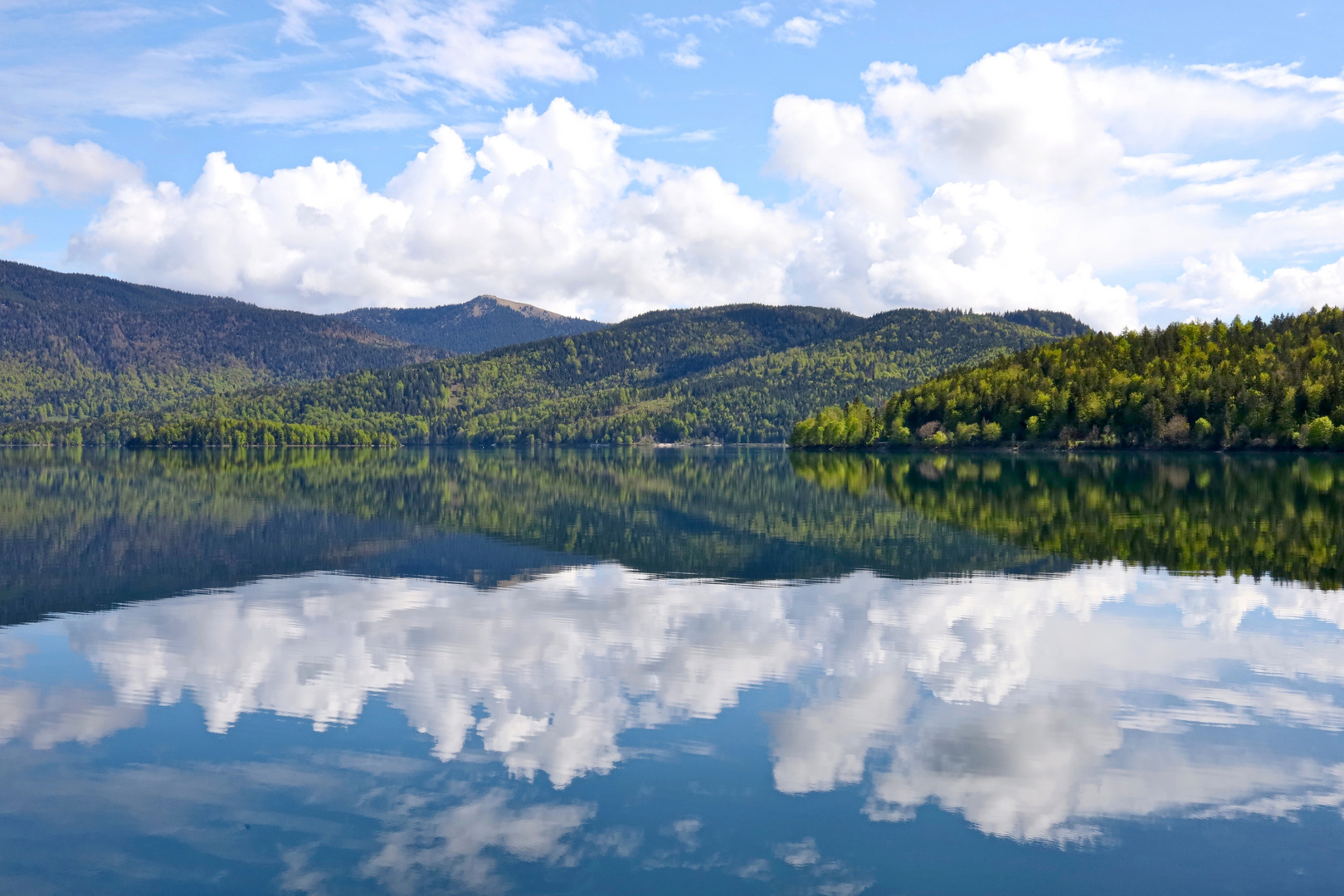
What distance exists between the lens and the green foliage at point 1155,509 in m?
44.0

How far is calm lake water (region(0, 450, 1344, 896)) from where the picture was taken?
14.8 m

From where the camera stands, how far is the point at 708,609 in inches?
1307

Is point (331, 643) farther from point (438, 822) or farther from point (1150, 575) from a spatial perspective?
point (1150, 575)

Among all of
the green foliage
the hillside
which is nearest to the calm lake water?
the green foliage

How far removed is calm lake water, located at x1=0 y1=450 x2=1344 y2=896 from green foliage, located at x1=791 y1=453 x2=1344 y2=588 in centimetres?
68

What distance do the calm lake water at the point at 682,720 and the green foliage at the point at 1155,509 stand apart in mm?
677

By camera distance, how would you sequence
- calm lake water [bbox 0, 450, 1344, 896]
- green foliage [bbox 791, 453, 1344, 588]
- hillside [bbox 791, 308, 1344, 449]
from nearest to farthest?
calm lake water [bbox 0, 450, 1344, 896] → green foliage [bbox 791, 453, 1344, 588] → hillside [bbox 791, 308, 1344, 449]

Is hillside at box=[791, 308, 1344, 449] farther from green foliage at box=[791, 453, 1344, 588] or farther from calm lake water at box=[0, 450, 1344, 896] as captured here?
calm lake water at box=[0, 450, 1344, 896]

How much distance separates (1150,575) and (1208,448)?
492 feet

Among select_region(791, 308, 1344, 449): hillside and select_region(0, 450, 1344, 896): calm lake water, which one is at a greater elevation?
select_region(791, 308, 1344, 449): hillside

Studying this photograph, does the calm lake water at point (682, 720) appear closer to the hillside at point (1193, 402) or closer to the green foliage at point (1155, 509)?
the green foliage at point (1155, 509)

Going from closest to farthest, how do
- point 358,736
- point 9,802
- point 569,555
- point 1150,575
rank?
point 9,802 → point 358,736 → point 1150,575 → point 569,555

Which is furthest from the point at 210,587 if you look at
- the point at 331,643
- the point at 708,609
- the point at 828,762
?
the point at 828,762

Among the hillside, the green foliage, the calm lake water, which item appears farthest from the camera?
the hillside
